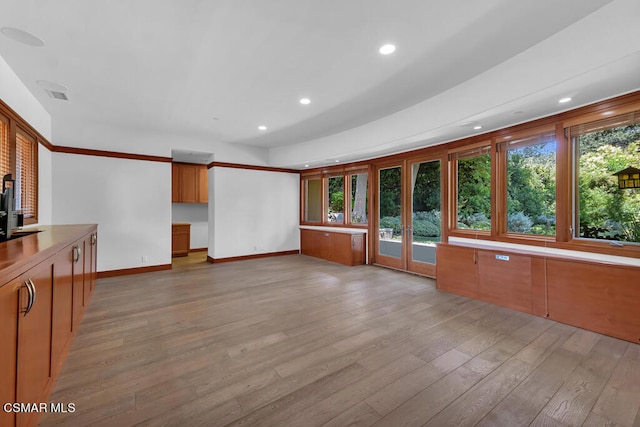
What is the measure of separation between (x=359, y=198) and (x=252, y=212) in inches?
107

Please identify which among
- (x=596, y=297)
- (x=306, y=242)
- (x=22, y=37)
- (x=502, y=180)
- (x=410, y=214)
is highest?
(x=22, y=37)

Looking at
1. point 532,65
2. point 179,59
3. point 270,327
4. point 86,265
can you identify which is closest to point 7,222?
point 86,265

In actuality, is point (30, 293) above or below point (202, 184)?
below

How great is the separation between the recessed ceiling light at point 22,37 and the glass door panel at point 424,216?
5.38 metres

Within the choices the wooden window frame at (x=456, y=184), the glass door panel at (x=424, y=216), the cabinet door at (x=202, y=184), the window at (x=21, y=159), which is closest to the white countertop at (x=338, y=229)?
the glass door panel at (x=424, y=216)

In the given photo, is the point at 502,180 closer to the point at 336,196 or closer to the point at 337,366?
the point at 337,366

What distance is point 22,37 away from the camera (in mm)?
2516

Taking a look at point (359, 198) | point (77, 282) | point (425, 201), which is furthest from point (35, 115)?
point (425, 201)

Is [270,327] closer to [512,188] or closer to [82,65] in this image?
[82,65]

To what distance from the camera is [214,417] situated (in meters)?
1.74

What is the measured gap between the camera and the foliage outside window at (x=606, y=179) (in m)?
2.88

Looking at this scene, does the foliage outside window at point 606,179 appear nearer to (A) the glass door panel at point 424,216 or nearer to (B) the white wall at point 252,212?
(A) the glass door panel at point 424,216

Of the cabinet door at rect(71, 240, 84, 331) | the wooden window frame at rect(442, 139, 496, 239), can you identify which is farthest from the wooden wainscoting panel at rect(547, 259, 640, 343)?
the cabinet door at rect(71, 240, 84, 331)

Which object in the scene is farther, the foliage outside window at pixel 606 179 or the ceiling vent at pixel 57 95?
the ceiling vent at pixel 57 95
